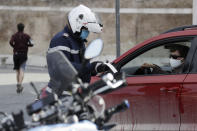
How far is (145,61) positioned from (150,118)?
64cm

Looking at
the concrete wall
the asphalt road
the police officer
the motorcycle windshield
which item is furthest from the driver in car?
the concrete wall

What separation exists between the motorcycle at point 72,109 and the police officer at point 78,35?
1.38 m

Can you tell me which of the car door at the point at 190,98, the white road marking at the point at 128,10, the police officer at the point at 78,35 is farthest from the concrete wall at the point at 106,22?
the police officer at the point at 78,35

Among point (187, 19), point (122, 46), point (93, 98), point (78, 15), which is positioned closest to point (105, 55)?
point (122, 46)

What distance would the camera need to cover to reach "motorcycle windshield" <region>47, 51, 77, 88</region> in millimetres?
4184

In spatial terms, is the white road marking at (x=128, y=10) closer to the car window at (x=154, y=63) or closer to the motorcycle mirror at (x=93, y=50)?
the car window at (x=154, y=63)

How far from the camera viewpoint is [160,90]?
694cm

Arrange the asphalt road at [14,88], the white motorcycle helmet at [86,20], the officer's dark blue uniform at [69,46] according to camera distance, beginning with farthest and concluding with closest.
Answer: the asphalt road at [14,88]
the officer's dark blue uniform at [69,46]
the white motorcycle helmet at [86,20]

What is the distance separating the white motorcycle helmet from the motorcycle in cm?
135

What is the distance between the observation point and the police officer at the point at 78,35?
18.4ft

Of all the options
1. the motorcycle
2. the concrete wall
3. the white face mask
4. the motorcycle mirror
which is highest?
the motorcycle mirror

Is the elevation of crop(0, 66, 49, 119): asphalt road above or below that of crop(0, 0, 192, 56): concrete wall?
below

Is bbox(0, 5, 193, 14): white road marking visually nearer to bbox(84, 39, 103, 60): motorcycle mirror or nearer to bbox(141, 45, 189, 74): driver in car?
bbox(141, 45, 189, 74): driver in car

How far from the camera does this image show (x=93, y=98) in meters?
4.17
